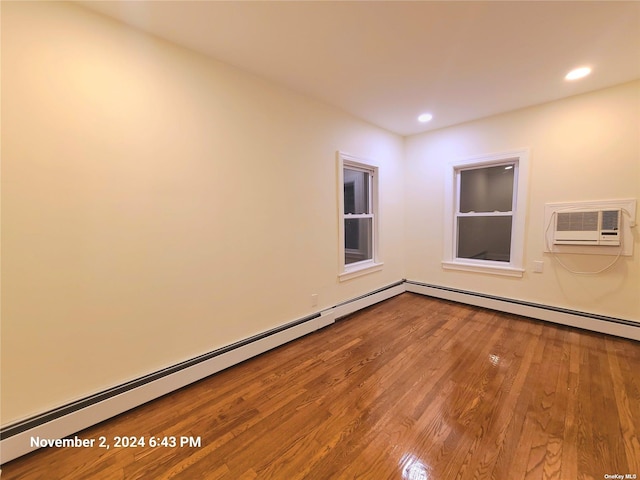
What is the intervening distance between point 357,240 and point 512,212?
2.00 metres

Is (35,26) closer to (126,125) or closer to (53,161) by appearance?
Result: (126,125)

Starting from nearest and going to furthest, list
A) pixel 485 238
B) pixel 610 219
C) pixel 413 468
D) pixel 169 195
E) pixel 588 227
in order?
pixel 413 468 < pixel 169 195 < pixel 610 219 < pixel 588 227 < pixel 485 238

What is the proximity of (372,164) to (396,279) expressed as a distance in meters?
1.85

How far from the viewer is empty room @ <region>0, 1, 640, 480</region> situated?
1.40 metres

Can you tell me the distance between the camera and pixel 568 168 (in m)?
2.82

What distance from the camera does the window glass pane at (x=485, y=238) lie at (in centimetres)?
343

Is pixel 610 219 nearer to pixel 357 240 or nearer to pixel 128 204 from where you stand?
pixel 357 240

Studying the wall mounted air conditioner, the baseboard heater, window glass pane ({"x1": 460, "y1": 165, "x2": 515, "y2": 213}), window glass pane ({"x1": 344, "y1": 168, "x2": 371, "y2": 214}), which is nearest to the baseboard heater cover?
the wall mounted air conditioner

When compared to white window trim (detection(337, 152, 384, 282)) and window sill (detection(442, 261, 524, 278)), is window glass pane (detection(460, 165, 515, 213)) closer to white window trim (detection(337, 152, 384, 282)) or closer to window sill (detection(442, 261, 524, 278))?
window sill (detection(442, 261, 524, 278))

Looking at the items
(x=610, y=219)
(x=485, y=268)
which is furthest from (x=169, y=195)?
(x=610, y=219)

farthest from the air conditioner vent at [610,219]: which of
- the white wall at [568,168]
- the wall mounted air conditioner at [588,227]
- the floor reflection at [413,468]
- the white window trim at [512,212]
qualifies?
the floor reflection at [413,468]

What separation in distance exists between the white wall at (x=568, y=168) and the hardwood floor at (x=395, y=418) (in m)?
0.58

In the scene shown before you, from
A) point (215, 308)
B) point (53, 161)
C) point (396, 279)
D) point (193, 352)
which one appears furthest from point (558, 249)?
point (53, 161)

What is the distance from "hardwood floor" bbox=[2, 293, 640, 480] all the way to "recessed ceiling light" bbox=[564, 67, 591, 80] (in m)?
2.53
